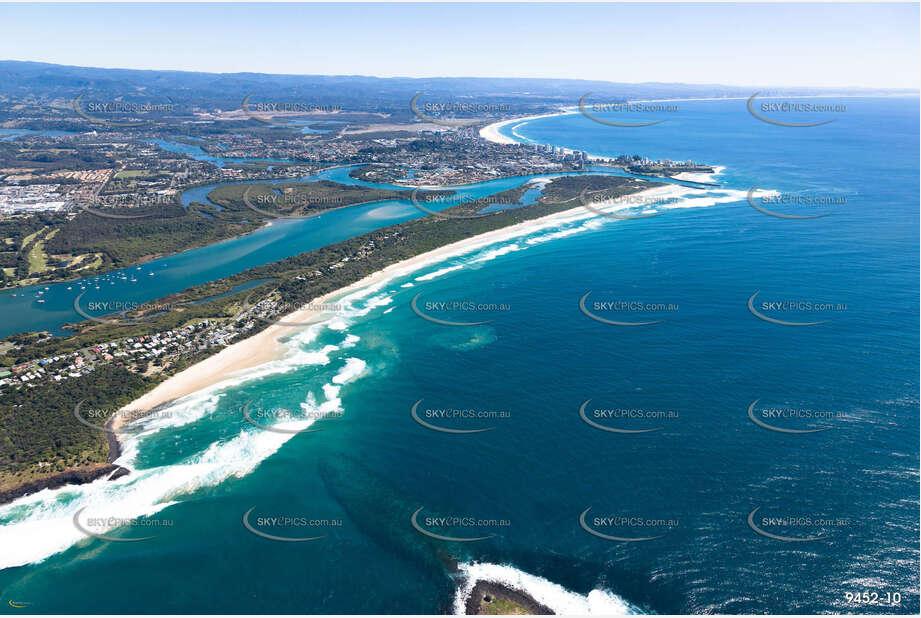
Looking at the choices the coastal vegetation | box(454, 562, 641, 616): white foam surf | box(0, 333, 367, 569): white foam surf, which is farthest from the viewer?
the coastal vegetation

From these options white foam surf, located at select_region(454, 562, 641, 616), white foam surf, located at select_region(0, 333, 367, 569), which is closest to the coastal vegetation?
white foam surf, located at select_region(0, 333, 367, 569)

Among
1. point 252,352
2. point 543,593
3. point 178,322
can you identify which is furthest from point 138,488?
point 543,593

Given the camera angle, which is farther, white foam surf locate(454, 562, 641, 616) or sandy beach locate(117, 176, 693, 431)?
sandy beach locate(117, 176, 693, 431)

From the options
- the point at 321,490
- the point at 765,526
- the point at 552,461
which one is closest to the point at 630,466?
the point at 552,461

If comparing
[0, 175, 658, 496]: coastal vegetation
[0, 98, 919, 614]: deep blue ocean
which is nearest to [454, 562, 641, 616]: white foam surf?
[0, 98, 919, 614]: deep blue ocean

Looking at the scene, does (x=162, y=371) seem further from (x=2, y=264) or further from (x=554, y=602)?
(x=2, y=264)

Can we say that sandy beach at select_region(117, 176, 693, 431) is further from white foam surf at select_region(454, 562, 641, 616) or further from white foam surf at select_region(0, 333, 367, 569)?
white foam surf at select_region(454, 562, 641, 616)

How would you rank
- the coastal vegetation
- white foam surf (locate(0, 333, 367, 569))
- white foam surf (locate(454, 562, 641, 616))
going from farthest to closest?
the coastal vegetation < white foam surf (locate(0, 333, 367, 569)) < white foam surf (locate(454, 562, 641, 616))

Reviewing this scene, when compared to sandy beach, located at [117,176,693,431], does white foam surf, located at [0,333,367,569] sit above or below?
below

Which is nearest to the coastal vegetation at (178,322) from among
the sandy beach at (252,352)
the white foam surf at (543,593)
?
the sandy beach at (252,352)
